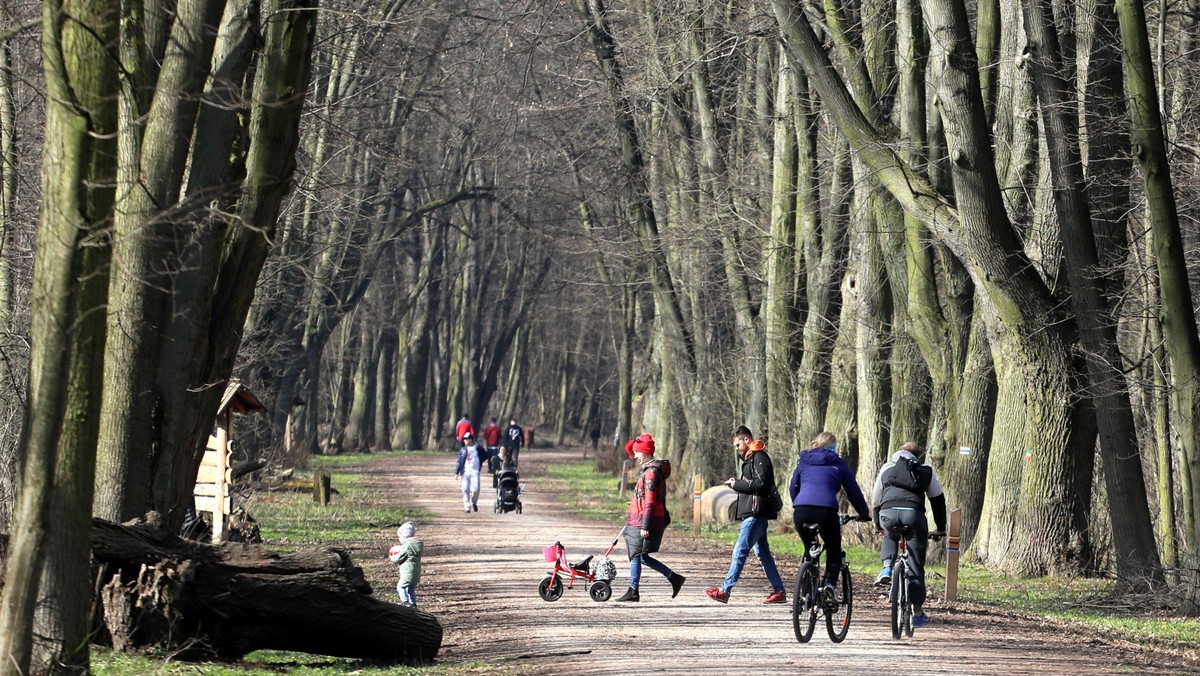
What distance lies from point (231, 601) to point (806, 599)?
4.57 metres

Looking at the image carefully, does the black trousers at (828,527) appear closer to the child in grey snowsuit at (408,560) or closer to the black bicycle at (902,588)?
the black bicycle at (902,588)

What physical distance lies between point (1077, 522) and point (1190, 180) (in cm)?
584

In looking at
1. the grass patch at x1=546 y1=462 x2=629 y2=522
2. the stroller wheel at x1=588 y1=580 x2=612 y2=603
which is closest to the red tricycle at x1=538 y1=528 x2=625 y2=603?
the stroller wheel at x1=588 y1=580 x2=612 y2=603

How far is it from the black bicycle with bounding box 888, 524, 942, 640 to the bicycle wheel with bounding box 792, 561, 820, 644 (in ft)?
2.29

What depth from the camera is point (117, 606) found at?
10.6m

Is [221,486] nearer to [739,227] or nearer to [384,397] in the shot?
[739,227]

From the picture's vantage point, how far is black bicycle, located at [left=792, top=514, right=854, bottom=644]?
494 inches

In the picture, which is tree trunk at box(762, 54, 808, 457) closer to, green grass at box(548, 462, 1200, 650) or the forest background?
the forest background

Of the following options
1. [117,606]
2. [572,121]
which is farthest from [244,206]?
[572,121]

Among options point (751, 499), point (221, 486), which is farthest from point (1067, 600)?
point (221, 486)

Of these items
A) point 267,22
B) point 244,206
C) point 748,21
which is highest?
point 748,21

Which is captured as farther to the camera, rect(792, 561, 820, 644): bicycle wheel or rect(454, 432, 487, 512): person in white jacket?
rect(454, 432, 487, 512): person in white jacket

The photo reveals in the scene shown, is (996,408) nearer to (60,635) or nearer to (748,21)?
(748,21)

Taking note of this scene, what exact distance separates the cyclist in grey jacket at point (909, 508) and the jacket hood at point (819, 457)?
529 mm
